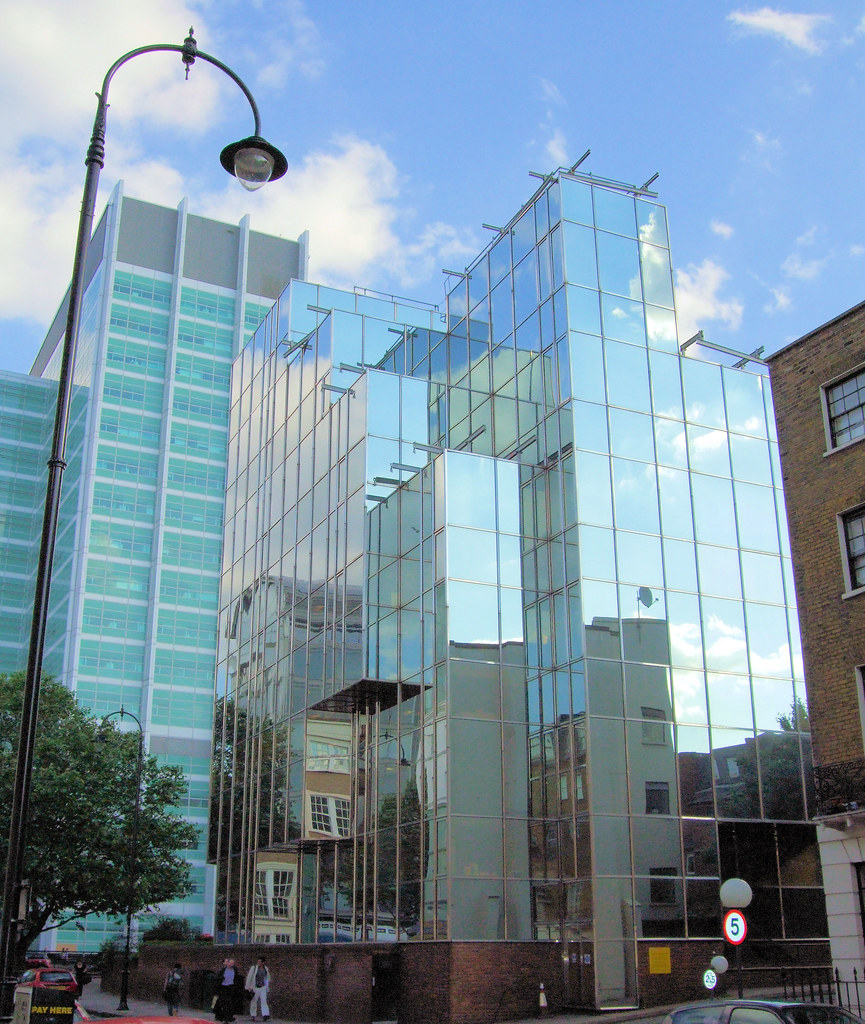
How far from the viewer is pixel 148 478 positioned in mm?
107688

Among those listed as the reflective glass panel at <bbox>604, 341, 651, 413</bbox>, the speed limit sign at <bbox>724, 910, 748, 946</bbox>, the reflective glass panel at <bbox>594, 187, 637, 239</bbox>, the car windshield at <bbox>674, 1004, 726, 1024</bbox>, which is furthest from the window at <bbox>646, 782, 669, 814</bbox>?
the reflective glass panel at <bbox>594, 187, 637, 239</bbox>

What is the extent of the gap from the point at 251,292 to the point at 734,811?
95.3m

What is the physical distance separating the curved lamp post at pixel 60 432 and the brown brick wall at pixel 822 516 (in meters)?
12.1

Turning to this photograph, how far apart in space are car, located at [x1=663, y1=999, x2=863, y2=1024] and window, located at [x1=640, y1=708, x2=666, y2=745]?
16.9 meters

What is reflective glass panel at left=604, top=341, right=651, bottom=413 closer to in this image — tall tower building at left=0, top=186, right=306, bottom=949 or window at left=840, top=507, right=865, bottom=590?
window at left=840, top=507, right=865, bottom=590

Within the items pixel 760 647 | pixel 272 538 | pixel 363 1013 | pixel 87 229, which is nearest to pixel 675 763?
pixel 760 647

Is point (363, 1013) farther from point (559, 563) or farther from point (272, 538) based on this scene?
point (272, 538)

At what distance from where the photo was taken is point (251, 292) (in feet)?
382

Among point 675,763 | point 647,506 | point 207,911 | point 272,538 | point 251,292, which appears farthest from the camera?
point 251,292

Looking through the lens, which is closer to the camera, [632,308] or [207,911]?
[632,308]

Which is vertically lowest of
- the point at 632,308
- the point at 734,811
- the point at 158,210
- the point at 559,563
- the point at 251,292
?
the point at 734,811

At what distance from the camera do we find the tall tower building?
101750mm

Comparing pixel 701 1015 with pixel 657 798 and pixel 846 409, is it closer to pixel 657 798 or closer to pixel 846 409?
pixel 846 409

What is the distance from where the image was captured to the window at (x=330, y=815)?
32.4 m
